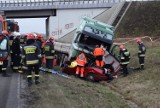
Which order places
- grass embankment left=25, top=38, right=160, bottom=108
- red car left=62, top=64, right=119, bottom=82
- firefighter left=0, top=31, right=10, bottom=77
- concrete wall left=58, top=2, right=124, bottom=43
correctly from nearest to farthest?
1. grass embankment left=25, top=38, right=160, bottom=108
2. firefighter left=0, top=31, right=10, bottom=77
3. red car left=62, top=64, right=119, bottom=82
4. concrete wall left=58, top=2, right=124, bottom=43

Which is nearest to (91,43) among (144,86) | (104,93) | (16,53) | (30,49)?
(16,53)

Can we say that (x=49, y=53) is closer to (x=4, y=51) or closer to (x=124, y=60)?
(x=124, y=60)

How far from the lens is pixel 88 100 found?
448 inches

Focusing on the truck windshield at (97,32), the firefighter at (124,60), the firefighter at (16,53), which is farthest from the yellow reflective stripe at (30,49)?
the truck windshield at (97,32)

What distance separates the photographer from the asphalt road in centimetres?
970

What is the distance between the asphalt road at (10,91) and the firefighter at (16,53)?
4.16 feet

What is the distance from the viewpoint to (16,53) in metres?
16.2

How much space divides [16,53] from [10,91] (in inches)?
202

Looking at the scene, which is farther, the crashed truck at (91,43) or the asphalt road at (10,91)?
the crashed truck at (91,43)

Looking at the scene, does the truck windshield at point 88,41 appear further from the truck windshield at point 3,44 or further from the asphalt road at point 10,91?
the asphalt road at point 10,91

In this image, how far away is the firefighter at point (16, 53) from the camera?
15945mm

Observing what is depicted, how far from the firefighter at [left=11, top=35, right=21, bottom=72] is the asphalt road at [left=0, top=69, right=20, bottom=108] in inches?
49.9

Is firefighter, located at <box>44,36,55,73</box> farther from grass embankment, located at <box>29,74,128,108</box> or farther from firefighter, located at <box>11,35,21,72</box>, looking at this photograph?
grass embankment, located at <box>29,74,128,108</box>

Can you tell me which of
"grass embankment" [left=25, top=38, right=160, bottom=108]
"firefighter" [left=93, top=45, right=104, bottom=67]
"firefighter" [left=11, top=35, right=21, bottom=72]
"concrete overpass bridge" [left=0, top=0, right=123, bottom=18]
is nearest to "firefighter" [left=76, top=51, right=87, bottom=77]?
"firefighter" [left=93, top=45, right=104, bottom=67]
